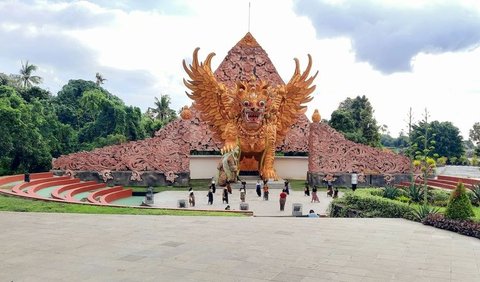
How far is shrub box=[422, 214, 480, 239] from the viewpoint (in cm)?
843

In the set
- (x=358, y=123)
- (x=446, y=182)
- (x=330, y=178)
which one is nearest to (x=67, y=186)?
(x=330, y=178)

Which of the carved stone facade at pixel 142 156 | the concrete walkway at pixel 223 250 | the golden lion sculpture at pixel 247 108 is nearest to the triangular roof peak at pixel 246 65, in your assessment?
the golden lion sculpture at pixel 247 108

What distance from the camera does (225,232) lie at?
322 inches

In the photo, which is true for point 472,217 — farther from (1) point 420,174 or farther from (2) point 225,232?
(1) point 420,174

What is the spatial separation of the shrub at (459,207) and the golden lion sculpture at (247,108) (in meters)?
11.7

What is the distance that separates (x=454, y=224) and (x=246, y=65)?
18753 millimetres

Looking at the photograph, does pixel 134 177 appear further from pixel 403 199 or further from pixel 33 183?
pixel 403 199

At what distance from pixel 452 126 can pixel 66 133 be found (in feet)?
138

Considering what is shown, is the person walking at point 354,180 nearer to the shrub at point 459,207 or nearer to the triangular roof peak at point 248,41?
the shrub at point 459,207

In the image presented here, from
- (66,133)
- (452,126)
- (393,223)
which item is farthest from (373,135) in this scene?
(393,223)

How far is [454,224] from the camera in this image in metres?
8.93

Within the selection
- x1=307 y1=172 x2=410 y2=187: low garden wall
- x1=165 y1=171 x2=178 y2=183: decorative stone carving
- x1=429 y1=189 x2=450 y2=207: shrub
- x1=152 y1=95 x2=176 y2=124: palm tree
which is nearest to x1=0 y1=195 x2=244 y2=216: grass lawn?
x1=429 y1=189 x2=450 y2=207: shrub

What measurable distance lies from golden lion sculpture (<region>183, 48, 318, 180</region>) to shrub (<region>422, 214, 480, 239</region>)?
11471 mm

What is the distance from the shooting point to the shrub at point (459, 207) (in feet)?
29.9
